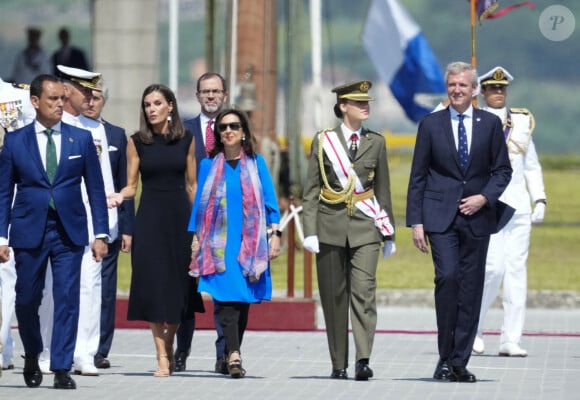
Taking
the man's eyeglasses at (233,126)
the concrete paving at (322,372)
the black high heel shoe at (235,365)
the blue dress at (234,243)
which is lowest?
the concrete paving at (322,372)

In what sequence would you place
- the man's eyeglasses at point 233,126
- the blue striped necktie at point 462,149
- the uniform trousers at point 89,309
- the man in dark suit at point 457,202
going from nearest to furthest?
the man in dark suit at point 457,202 < the blue striped necktie at point 462,149 < the man's eyeglasses at point 233,126 < the uniform trousers at point 89,309

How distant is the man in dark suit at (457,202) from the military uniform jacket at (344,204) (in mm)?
242

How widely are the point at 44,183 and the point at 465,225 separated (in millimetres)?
2676

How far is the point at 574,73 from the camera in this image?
32969 mm

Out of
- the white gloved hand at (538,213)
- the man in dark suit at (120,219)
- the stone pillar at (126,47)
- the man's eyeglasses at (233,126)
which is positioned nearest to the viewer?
the man's eyeglasses at (233,126)

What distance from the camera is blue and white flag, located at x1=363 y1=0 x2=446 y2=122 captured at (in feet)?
82.3

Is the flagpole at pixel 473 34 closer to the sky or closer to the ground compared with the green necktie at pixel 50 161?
closer to the sky

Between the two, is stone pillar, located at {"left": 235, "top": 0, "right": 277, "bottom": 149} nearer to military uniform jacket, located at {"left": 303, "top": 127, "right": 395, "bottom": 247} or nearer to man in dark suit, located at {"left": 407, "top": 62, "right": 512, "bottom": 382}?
military uniform jacket, located at {"left": 303, "top": 127, "right": 395, "bottom": 247}

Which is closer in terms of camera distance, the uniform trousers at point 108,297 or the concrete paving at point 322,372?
the concrete paving at point 322,372

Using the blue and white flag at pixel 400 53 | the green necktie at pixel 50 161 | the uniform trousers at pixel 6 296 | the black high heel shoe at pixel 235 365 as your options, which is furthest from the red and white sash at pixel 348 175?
the blue and white flag at pixel 400 53

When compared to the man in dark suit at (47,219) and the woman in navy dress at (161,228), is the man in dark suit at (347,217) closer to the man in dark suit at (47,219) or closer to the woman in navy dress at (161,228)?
the woman in navy dress at (161,228)

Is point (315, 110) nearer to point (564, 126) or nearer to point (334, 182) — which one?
point (564, 126)

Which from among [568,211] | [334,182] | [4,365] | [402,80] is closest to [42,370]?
[4,365]

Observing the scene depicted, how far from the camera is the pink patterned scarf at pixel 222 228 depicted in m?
12.5
